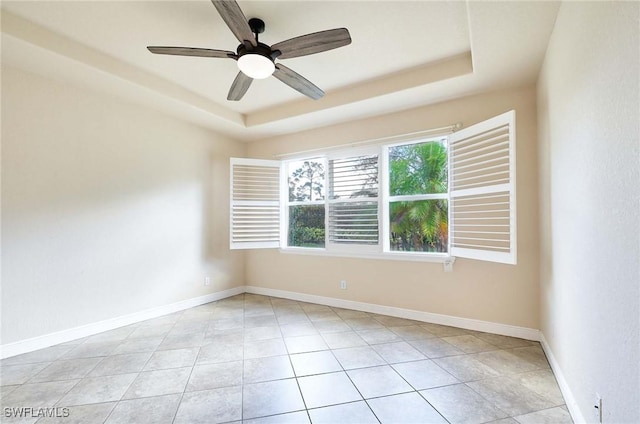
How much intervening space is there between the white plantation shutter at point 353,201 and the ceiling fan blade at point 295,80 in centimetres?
133

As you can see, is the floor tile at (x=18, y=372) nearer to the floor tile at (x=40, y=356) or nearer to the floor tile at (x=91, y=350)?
the floor tile at (x=40, y=356)

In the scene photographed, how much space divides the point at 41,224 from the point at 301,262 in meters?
2.94

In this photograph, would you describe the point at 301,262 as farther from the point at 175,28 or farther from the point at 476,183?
the point at 175,28

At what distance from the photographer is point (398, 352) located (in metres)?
2.57

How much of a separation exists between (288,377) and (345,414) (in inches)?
23.1

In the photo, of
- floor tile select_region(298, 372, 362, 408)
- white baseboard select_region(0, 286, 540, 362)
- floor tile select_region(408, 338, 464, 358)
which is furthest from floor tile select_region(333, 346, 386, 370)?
white baseboard select_region(0, 286, 540, 362)

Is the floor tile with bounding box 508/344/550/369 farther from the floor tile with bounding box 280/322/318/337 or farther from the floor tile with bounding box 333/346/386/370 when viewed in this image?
the floor tile with bounding box 280/322/318/337

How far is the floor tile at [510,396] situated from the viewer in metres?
1.79

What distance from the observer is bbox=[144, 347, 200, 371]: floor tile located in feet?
7.75

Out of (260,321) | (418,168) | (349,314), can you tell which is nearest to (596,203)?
(418,168)

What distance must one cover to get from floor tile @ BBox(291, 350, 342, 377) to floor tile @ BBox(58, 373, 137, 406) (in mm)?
1243

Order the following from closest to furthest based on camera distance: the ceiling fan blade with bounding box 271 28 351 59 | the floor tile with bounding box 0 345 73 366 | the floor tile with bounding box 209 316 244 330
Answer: the ceiling fan blade with bounding box 271 28 351 59 → the floor tile with bounding box 0 345 73 366 → the floor tile with bounding box 209 316 244 330

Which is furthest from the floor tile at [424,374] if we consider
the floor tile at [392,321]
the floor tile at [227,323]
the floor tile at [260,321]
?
the floor tile at [227,323]

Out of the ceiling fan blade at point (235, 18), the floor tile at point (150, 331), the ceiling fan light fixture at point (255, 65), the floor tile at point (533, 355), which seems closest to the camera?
the ceiling fan blade at point (235, 18)
